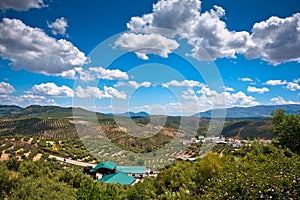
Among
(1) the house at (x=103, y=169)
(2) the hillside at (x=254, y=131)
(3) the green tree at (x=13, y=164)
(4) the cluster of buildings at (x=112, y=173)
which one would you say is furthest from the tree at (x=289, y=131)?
(2) the hillside at (x=254, y=131)

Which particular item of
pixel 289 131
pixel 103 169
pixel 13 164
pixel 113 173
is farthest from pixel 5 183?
pixel 103 169

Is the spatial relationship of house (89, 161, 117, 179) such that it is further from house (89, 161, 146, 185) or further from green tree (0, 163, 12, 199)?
green tree (0, 163, 12, 199)

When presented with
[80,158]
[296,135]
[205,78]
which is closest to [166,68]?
[205,78]

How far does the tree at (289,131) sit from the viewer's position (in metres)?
11.5

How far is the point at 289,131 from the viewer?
11961 millimetres

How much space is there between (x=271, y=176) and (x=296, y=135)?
843 centimetres

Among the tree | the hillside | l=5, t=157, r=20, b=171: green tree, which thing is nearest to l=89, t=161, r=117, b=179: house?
l=5, t=157, r=20, b=171: green tree

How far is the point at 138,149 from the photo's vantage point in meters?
59.2

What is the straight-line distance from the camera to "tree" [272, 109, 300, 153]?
11508 millimetres

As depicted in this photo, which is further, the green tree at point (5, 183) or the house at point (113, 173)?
the house at point (113, 173)

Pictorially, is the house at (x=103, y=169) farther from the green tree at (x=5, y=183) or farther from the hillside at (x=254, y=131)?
the hillside at (x=254, y=131)

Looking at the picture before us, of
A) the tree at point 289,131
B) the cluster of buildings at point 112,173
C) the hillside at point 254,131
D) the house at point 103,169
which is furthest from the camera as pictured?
the hillside at point 254,131

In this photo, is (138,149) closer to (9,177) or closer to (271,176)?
(9,177)

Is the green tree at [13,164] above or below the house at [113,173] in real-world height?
above
